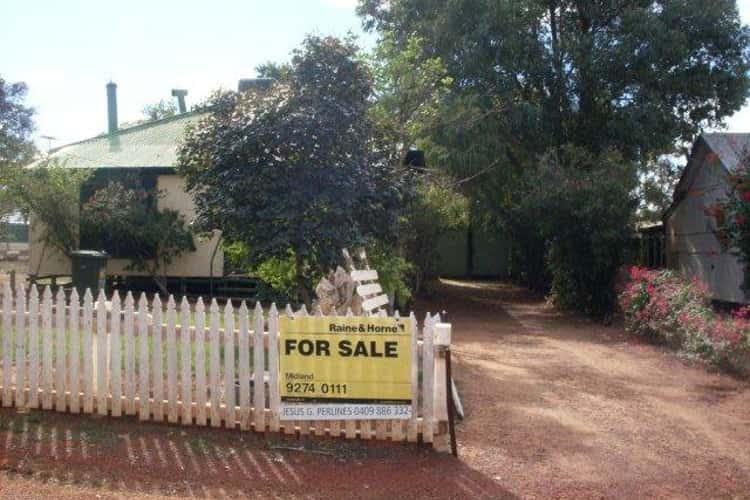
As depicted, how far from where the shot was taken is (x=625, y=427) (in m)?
6.79

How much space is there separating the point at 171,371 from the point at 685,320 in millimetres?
7860

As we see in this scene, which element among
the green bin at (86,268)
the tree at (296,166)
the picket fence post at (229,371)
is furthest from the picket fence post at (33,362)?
the green bin at (86,268)

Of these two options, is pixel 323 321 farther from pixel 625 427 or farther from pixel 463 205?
pixel 463 205

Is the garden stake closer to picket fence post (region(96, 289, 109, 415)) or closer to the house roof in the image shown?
picket fence post (region(96, 289, 109, 415))

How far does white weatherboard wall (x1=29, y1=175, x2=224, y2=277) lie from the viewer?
57.0 ft

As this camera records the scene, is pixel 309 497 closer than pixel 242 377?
Yes

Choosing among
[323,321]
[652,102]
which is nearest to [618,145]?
[652,102]

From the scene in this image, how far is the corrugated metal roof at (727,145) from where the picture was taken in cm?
1464

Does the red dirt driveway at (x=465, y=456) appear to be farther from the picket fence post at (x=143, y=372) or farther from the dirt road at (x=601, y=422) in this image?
the picket fence post at (x=143, y=372)

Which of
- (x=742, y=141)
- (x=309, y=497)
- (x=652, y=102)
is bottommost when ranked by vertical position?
(x=309, y=497)

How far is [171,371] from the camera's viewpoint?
20.2 ft

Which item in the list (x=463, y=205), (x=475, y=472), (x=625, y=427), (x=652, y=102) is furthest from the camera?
(x=463, y=205)

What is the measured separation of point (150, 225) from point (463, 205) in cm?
866

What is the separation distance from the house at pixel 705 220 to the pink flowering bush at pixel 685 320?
2260 millimetres
